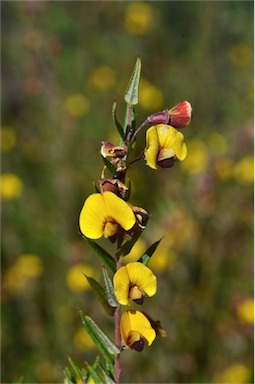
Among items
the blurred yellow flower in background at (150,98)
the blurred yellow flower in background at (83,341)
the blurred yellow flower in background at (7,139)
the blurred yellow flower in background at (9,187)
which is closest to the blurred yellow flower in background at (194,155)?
the blurred yellow flower in background at (150,98)

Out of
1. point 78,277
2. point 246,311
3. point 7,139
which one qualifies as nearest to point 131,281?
point 246,311

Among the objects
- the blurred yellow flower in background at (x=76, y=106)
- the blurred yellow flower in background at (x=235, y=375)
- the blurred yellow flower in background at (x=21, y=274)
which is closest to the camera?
the blurred yellow flower in background at (x=235, y=375)

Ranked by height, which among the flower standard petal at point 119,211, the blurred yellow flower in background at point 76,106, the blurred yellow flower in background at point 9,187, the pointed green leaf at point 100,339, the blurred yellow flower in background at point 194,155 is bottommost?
the pointed green leaf at point 100,339

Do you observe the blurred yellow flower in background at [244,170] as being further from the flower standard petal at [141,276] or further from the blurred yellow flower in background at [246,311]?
the flower standard petal at [141,276]

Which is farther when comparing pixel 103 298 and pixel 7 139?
pixel 7 139

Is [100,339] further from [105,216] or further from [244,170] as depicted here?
[244,170]
